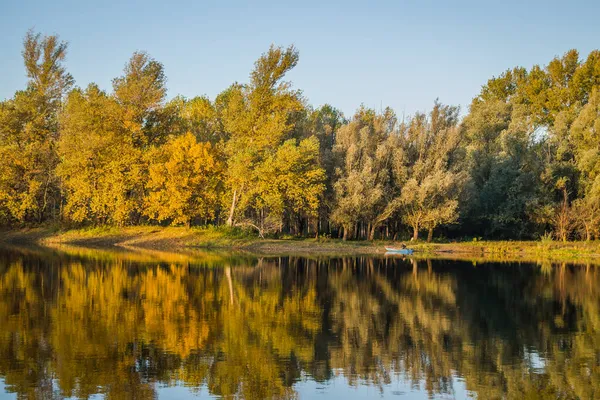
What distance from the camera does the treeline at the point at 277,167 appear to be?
203ft

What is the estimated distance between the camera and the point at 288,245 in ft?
194

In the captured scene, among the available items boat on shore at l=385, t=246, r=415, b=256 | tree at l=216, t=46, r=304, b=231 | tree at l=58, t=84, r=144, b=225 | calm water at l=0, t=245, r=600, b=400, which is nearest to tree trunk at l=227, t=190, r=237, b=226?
tree at l=216, t=46, r=304, b=231

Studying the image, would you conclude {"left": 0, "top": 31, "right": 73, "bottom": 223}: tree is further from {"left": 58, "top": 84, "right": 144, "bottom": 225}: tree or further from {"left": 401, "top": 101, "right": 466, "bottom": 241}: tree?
{"left": 401, "top": 101, "right": 466, "bottom": 241}: tree

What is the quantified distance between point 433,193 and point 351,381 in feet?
154

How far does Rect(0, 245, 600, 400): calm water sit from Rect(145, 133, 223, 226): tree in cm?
2477

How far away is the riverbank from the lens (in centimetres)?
5619

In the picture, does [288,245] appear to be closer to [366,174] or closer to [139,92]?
[366,174]

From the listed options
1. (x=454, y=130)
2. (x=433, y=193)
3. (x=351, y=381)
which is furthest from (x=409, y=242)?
(x=351, y=381)

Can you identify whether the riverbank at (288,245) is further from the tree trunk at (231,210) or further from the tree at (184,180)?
the tree at (184,180)

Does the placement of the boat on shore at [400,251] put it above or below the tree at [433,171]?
below

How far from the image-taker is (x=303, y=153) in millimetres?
61219

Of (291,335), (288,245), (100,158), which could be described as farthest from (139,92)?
(291,335)

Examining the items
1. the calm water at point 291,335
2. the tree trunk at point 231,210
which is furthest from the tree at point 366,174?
the calm water at point 291,335

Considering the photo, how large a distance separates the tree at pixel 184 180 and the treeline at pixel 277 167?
0.13 m
